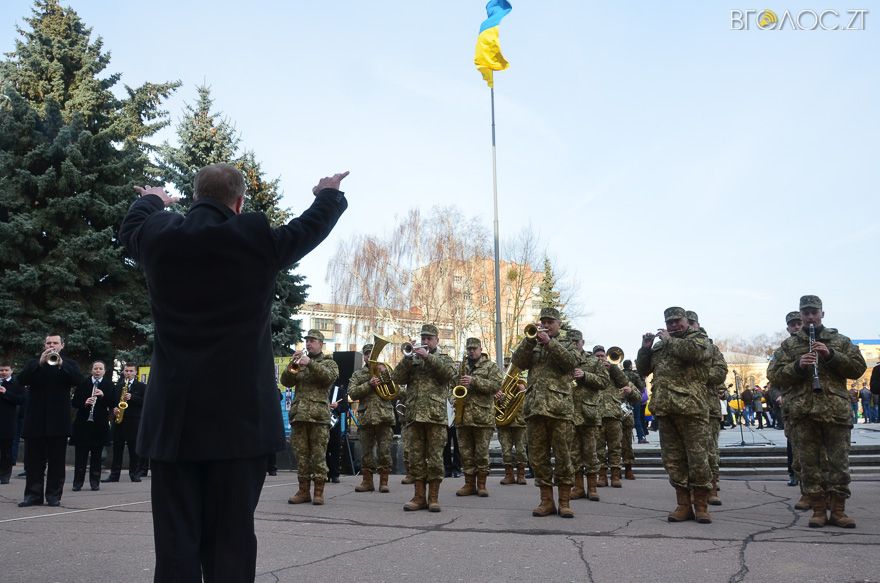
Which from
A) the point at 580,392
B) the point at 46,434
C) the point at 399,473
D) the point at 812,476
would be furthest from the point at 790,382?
the point at 399,473

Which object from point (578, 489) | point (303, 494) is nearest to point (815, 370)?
point (578, 489)

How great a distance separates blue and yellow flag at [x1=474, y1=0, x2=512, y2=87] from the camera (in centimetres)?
2717

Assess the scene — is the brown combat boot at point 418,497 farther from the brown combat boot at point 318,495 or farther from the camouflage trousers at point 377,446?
the camouflage trousers at point 377,446

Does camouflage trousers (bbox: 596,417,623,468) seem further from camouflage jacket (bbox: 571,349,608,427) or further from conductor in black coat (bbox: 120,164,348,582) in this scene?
conductor in black coat (bbox: 120,164,348,582)

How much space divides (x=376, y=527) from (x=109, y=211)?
59.2ft

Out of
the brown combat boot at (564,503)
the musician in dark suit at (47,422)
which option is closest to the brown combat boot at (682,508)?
the brown combat boot at (564,503)

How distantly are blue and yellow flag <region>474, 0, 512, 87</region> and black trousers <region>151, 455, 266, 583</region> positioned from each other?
2547 centimetres

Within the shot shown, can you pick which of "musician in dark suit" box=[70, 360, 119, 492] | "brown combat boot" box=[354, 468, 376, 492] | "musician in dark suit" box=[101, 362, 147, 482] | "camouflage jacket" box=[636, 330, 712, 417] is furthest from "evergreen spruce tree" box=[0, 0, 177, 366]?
"camouflage jacket" box=[636, 330, 712, 417]

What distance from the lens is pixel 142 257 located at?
329 cm

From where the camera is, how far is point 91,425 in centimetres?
1280

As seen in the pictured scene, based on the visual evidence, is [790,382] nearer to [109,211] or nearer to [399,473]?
[399,473]

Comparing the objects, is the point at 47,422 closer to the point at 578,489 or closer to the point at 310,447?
the point at 310,447

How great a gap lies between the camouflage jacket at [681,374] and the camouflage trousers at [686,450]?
139 mm

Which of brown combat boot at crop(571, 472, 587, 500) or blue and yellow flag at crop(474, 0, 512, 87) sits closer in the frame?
brown combat boot at crop(571, 472, 587, 500)
